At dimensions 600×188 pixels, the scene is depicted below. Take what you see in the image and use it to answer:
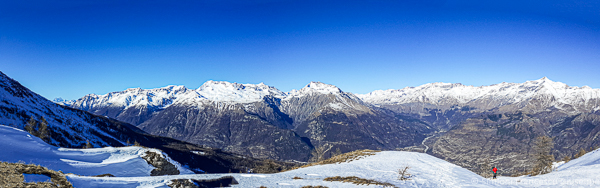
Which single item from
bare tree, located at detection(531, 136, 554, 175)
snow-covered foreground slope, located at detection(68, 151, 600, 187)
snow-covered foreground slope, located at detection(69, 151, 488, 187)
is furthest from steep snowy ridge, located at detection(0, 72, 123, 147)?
bare tree, located at detection(531, 136, 554, 175)

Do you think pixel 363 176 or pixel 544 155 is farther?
pixel 544 155

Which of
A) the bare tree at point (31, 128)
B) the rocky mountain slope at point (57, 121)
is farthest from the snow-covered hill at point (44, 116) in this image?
the bare tree at point (31, 128)

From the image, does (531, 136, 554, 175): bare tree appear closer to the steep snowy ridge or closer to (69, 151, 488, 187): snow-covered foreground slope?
(69, 151, 488, 187): snow-covered foreground slope

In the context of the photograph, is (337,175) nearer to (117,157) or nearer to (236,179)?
(236,179)

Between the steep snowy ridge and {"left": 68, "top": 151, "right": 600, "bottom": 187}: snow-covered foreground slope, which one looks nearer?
{"left": 68, "top": 151, "right": 600, "bottom": 187}: snow-covered foreground slope

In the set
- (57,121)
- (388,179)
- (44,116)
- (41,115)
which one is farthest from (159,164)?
(57,121)

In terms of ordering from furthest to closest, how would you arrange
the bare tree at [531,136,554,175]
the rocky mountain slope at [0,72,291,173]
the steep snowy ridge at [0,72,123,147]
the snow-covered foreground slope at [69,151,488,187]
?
the rocky mountain slope at [0,72,291,173], the steep snowy ridge at [0,72,123,147], the bare tree at [531,136,554,175], the snow-covered foreground slope at [69,151,488,187]

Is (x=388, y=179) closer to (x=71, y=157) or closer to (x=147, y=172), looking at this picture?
(x=147, y=172)

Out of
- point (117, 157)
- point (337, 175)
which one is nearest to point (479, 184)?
point (337, 175)
